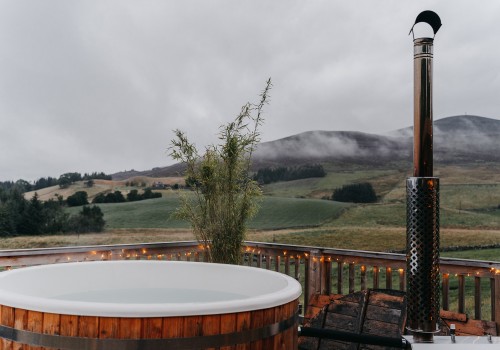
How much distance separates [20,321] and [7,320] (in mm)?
81

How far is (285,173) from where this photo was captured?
9.94m

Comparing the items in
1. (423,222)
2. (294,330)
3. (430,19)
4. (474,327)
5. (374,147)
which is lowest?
(474,327)

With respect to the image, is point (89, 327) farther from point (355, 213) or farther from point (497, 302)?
point (355, 213)

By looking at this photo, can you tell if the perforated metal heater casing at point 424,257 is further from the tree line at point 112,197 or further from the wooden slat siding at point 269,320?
the tree line at point 112,197

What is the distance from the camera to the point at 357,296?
3.79 metres

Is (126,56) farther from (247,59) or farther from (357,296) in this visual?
(357,296)

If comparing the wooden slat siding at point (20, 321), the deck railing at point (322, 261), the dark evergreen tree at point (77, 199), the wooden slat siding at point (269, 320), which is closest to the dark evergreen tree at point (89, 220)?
the dark evergreen tree at point (77, 199)

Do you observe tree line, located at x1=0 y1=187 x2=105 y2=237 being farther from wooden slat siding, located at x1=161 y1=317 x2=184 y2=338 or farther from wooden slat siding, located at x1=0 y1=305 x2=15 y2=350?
wooden slat siding, located at x1=161 y1=317 x2=184 y2=338

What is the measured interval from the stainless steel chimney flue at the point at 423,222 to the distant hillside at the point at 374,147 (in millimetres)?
7263

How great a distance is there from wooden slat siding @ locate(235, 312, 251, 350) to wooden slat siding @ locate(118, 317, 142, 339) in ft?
1.33

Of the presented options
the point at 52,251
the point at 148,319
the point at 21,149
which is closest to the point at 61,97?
the point at 21,149

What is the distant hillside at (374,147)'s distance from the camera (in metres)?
8.79

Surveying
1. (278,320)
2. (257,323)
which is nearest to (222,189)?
(278,320)

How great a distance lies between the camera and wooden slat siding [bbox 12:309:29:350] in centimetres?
197
